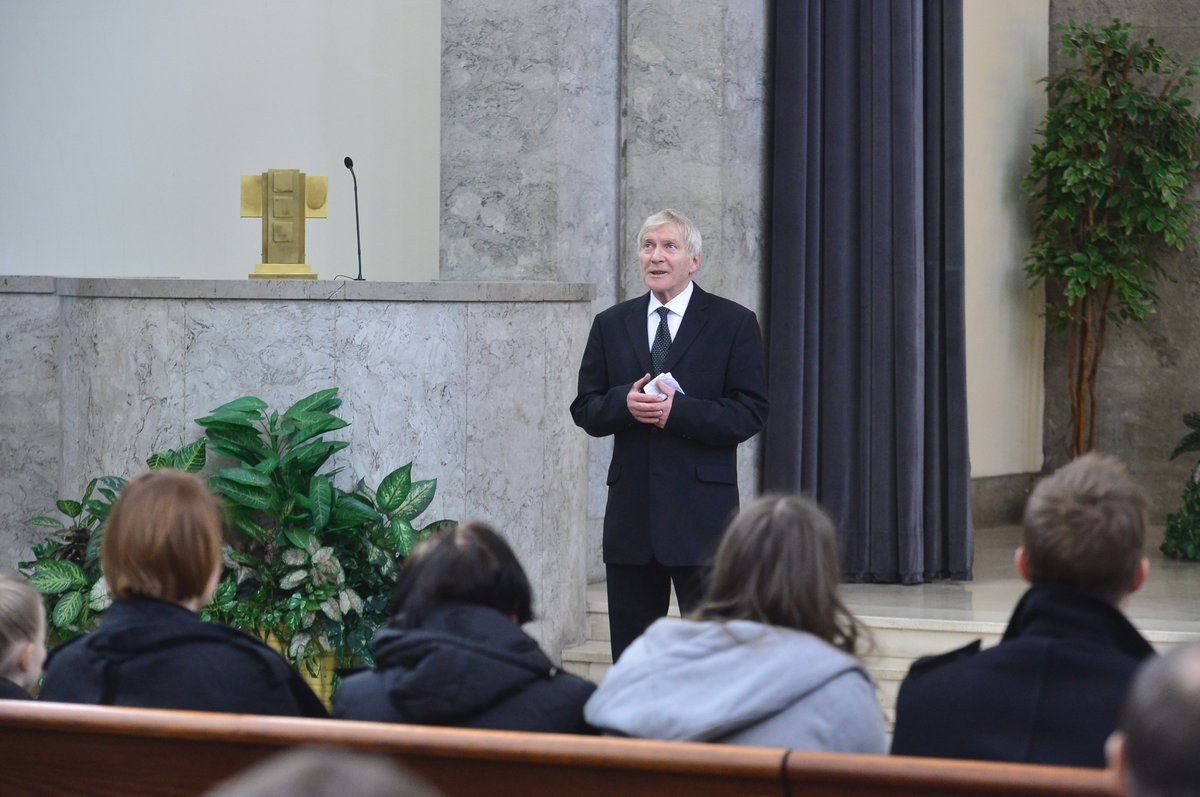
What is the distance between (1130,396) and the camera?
8.38 meters

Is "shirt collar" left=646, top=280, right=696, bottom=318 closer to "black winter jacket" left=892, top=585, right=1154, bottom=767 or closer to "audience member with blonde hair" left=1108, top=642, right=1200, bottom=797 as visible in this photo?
"black winter jacket" left=892, top=585, right=1154, bottom=767

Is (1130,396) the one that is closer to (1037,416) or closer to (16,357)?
(1037,416)

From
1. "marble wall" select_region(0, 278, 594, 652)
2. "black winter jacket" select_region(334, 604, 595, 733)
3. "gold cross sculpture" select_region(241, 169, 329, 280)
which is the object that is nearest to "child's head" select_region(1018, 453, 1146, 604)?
"black winter jacket" select_region(334, 604, 595, 733)

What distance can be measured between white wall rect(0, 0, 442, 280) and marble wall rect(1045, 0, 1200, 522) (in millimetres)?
3770

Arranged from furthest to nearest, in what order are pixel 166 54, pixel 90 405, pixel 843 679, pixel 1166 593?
pixel 166 54 < pixel 1166 593 < pixel 90 405 < pixel 843 679

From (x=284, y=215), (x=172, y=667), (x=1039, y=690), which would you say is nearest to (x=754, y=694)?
(x=1039, y=690)

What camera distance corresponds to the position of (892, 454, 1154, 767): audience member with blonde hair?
1.94m

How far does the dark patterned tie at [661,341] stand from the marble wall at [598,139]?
197cm

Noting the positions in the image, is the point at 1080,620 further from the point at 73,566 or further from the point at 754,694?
the point at 73,566

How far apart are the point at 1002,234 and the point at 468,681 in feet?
21.7

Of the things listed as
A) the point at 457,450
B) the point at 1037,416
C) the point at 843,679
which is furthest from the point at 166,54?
the point at 843,679

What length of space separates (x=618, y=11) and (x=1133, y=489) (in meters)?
4.47

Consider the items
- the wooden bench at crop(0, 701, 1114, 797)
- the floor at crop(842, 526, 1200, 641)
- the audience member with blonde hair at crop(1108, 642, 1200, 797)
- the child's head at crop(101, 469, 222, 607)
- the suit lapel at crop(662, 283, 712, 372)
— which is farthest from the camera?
the floor at crop(842, 526, 1200, 641)

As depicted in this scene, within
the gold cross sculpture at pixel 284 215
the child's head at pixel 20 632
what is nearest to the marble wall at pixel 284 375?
the gold cross sculpture at pixel 284 215
